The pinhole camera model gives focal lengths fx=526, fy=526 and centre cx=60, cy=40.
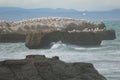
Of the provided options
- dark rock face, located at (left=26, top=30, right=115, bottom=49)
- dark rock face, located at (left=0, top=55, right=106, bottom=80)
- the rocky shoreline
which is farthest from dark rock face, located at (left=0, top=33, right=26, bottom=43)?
dark rock face, located at (left=0, top=55, right=106, bottom=80)

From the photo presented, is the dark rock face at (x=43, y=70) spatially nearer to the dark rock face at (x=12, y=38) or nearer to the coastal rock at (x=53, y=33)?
the coastal rock at (x=53, y=33)

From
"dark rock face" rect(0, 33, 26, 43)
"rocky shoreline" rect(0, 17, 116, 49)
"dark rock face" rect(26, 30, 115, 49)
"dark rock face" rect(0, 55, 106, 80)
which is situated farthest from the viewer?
"dark rock face" rect(0, 33, 26, 43)

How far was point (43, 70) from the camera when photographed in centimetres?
1243

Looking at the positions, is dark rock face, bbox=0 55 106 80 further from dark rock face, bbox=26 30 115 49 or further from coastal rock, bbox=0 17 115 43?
dark rock face, bbox=26 30 115 49

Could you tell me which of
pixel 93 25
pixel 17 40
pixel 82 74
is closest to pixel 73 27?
pixel 93 25

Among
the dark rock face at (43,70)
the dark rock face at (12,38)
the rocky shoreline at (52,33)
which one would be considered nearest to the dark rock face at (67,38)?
the rocky shoreline at (52,33)

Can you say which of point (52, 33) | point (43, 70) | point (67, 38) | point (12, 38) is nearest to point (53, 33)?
point (52, 33)

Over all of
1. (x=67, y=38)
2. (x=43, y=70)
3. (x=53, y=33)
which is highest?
(x=43, y=70)

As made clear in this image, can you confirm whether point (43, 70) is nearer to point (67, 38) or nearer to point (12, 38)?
point (67, 38)

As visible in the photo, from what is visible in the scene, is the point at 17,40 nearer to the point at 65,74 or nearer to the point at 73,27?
the point at 73,27

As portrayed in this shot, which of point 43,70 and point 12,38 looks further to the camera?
point 12,38

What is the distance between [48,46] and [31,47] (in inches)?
79.9

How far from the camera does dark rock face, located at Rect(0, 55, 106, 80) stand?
12.1m

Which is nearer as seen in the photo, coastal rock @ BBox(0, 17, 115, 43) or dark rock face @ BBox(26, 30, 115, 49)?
dark rock face @ BBox(26, 30, 115, 49)
